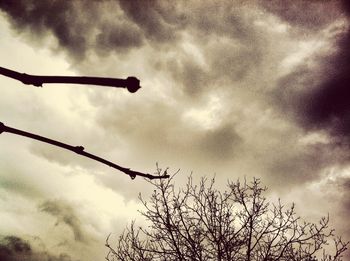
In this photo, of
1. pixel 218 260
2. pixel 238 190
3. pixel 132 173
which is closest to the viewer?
pixel 132 173

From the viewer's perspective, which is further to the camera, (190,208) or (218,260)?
(190,208)

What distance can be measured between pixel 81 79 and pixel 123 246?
1414 cm

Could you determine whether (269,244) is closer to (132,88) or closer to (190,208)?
(190,208)

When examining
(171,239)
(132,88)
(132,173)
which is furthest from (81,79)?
(171,239)

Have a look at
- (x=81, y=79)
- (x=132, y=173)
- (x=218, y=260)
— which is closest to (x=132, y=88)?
(x=81, y=79)

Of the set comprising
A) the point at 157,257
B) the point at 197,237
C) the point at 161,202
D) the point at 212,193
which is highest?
the point at 212,193

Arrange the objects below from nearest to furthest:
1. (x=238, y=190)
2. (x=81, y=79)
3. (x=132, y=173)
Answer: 1. (x=81, y=79)
2. (x=132, y=173)
3. (x=238, y=190)

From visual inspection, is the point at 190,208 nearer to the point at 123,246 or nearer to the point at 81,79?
the point at 123,246

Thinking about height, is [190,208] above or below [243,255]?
above

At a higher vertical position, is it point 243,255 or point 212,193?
point 212,193

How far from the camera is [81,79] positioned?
1.12 m

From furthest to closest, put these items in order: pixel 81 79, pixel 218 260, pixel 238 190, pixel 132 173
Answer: pixel 238 190 < pixel 218 260 < pixel 132 173 < pixel 81 79

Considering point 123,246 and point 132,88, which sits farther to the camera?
point 123,246

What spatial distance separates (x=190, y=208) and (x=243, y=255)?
3.07 meters
